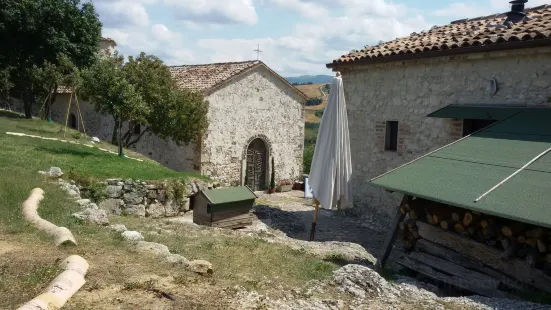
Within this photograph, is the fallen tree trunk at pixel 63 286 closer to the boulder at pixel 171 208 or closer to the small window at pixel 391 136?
the boulder at pixel 171 208

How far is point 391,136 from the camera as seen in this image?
11.3 metres

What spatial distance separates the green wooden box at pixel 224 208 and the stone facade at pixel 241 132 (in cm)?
837

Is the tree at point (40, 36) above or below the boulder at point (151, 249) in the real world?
above

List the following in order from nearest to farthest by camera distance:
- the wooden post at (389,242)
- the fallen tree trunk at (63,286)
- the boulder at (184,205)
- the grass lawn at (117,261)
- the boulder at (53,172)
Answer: the fallen tree trunk at (63,286) < the grass lawn at (117,261) < the wooden post at (389,242) < the boulder at (53,172) < the boulder at (184,205)

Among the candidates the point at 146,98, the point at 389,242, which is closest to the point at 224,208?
the point at 389,242

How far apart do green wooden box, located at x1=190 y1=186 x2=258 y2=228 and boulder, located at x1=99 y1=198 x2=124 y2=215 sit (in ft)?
5.93

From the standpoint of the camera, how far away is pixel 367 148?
461 inches

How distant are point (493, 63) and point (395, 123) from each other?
2.89m

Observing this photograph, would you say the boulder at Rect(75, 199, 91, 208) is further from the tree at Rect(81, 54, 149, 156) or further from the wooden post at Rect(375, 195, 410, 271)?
the tree at Rect(81, 54, 149, 156)

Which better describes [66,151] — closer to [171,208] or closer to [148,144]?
[171,208]

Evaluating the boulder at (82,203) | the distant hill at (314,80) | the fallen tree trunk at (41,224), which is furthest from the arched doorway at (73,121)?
the distant hill at (314,80)

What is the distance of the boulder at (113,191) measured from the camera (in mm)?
10522

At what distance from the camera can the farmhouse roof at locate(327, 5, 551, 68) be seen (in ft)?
26.4

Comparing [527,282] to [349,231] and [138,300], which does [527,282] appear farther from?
[349,231]
